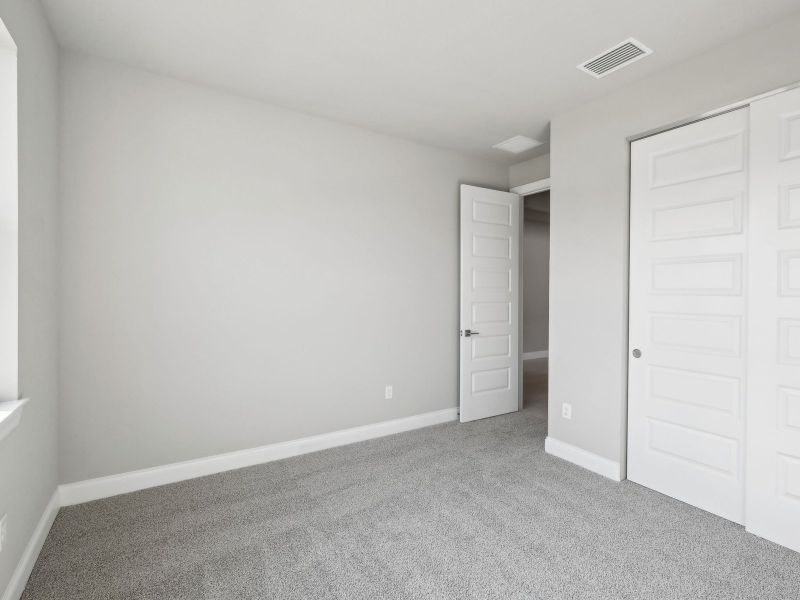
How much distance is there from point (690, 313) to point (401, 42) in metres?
2.38

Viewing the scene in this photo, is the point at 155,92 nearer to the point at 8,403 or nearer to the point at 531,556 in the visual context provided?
the point at 8,403

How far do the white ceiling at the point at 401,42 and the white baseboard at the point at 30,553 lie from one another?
2638 millimetres

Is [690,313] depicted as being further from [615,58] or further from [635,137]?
[615,58]

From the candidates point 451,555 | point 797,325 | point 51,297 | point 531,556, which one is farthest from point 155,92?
point 797,325

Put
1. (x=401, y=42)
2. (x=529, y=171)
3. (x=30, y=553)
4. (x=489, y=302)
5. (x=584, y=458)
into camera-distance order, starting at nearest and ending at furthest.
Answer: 1. (x=30, y=553)
2. (x=401, y=42)
3. (x=584, y=458)
4. (x=489, y=302)
5. (x=529, y=171)

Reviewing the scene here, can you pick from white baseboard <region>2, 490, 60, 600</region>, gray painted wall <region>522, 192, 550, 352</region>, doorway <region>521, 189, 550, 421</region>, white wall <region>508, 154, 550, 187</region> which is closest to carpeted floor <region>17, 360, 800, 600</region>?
white baseboard <region>2, 490, 60, 600</region>

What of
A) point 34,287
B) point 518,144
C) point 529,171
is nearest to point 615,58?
point 518,144

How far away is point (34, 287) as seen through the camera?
2.03 metres

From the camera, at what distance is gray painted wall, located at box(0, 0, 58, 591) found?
1771 millimetres

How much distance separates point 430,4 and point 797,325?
2459 millimetres

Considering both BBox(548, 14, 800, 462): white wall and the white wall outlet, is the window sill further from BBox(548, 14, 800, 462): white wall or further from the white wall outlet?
BBox(548, 14, 800, 462): white wall

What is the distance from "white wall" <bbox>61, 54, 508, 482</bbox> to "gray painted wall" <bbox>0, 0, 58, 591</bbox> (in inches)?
7.6

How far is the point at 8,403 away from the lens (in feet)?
5.66

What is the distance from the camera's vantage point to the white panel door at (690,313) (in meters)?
2.38
